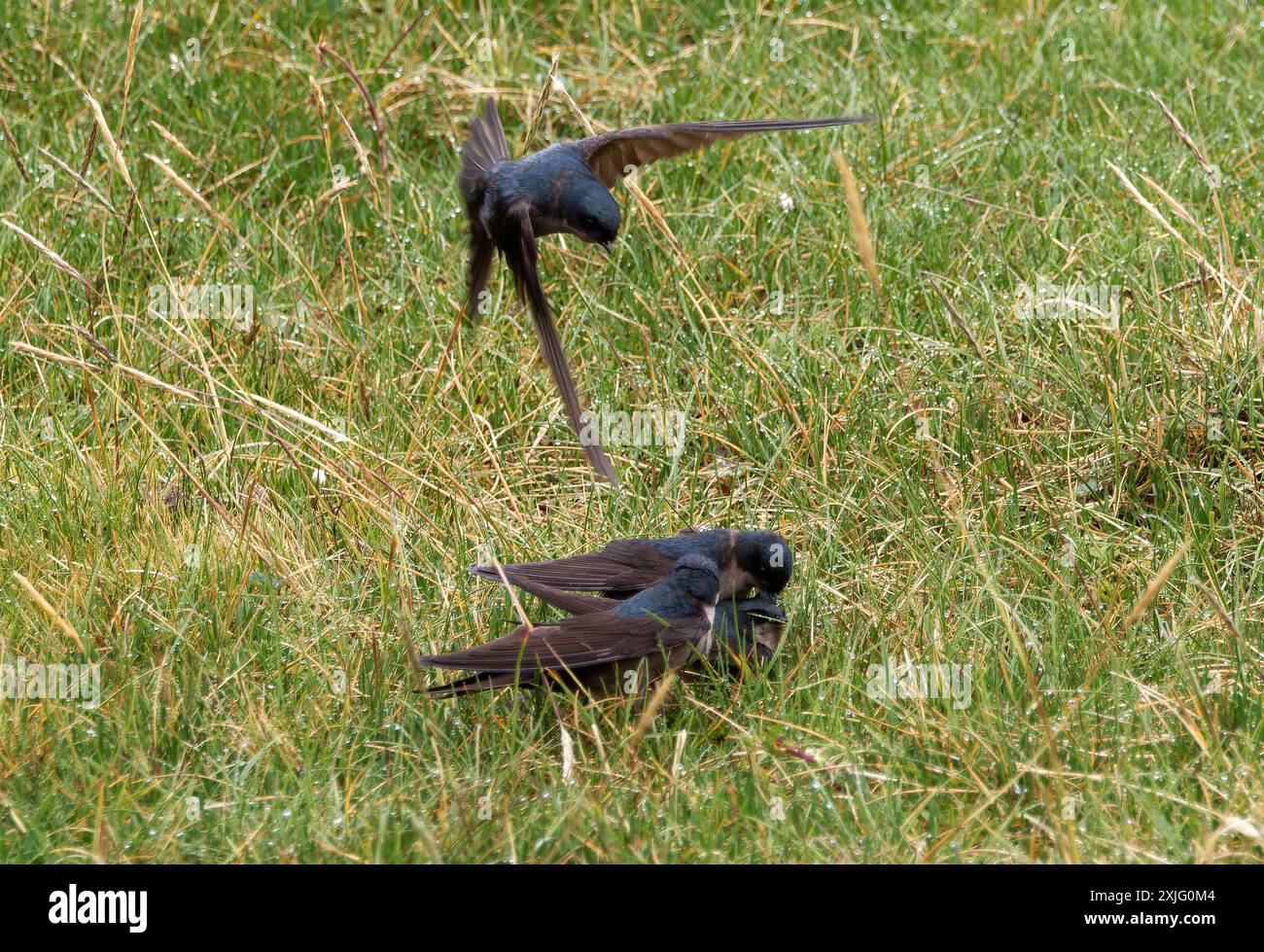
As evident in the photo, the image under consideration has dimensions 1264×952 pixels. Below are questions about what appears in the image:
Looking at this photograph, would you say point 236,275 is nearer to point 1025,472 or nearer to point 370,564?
point 370,564

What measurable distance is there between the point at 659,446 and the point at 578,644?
1276 mm

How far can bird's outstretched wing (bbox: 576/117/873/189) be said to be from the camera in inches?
134

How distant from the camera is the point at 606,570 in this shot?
3.50m

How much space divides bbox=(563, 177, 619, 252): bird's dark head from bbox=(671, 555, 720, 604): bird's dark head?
94 centimetres

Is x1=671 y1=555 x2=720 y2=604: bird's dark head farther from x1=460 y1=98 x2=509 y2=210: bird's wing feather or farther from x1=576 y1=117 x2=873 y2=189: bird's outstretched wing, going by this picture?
x1=460 y1=98 x2=509 y2=210: bird's wing feather

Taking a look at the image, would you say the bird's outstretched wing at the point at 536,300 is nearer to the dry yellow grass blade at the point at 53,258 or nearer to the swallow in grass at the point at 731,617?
the swallow in grass at the point at 731,617

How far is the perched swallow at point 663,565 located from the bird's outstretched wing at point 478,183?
925 mm

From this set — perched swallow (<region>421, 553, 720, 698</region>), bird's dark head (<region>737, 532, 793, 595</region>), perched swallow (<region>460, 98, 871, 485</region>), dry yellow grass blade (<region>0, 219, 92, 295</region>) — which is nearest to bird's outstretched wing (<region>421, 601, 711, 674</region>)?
perched swallow (<region>421, 553, 720, 698</region>)

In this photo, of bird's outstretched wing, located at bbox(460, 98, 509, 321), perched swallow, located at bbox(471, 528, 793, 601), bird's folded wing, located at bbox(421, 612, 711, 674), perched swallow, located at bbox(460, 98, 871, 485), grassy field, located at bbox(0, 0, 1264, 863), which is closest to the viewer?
grassy field, located at bbox(0, 0, 1264, 863)

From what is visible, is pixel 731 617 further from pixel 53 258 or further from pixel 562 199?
pixel 53 258

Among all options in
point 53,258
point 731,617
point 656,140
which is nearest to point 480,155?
point 656,140

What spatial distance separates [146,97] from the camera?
229 inches

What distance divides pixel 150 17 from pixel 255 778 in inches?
167

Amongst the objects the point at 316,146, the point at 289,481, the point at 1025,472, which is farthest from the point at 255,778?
the point at 316,146
